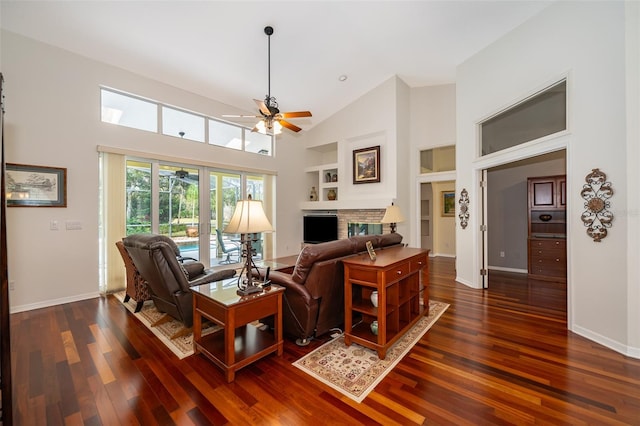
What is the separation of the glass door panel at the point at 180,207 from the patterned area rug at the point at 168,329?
1.58 m

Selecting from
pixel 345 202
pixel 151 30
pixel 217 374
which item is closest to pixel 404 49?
pixel 345 202

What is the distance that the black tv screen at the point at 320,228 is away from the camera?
7090 millimetres

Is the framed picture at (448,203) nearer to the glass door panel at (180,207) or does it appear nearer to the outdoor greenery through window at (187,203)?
the outdoor greenery through window at (187,203)

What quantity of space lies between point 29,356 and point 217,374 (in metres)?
1.83

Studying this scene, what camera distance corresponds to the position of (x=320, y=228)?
286 inches

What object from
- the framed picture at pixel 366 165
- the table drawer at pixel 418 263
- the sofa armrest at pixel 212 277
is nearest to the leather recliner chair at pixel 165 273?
the sofa armrest at pixel 212 277

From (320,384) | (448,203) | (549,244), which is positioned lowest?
(320,384)

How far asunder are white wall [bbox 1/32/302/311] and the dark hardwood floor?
956 mm

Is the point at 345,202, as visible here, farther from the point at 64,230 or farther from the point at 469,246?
the point at 64,230

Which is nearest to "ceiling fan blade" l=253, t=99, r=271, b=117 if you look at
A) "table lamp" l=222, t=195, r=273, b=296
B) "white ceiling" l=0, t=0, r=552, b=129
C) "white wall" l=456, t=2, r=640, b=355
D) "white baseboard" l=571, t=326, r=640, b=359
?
"white ceiling" l=0, t=0, r=552, b=129

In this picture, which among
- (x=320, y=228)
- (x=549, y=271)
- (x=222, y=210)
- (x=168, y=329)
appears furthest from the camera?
(x=320, y=228)

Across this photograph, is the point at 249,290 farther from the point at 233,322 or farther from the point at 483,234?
the point at 483,234

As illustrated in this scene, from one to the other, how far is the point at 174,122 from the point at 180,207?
5.39ft

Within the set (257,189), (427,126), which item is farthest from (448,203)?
(257,189)
